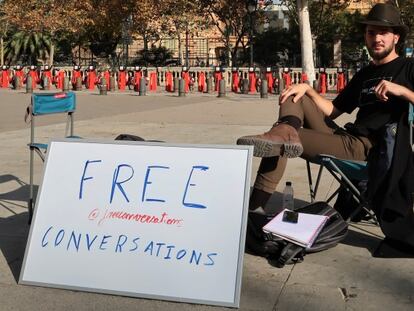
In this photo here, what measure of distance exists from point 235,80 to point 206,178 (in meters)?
21.7

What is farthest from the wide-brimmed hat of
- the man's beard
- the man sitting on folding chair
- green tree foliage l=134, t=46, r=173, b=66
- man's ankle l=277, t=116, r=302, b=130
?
green tree foliage l=134, t=46, r=173, b=66

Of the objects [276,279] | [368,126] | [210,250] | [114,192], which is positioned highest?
[368,126]

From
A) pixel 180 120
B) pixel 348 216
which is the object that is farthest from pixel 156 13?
pixel 348 216

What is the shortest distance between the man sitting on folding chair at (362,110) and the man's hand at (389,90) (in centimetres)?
5

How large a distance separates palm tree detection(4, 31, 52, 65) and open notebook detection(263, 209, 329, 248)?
4724 cm

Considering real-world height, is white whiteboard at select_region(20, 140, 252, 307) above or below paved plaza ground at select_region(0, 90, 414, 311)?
above

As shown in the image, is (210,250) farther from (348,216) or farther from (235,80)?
(235,80)

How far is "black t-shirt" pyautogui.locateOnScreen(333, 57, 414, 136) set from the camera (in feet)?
14.6

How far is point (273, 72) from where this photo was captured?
83.6 feet

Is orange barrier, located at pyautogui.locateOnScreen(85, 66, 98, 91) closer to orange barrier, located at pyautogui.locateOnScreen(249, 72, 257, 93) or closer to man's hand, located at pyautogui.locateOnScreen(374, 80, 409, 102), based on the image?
orange barrier, located at pyautogui.locateOnScreen(249, 72, 257, 93)

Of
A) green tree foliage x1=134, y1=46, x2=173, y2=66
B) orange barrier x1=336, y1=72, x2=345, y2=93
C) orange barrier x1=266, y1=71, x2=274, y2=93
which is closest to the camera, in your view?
orange barrier x1=336, y1=72, x2=345, y2=93

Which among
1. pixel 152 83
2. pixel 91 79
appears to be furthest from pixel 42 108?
pixel 91 79

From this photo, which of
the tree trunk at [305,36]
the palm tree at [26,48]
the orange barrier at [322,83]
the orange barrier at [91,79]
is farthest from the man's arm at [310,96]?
the palm tree at [26,48]

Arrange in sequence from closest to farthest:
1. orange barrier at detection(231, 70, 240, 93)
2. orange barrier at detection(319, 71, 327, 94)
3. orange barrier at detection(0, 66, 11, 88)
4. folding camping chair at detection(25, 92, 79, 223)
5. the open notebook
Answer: the open notebook, folding camping chair at detection(25, 92, 79, 223), orange barrier at detection(319, 71, 327, 94), orange barrier at detection(231, 70, 240, 93), orange barrier at detection(0, 66, 11, 88)
